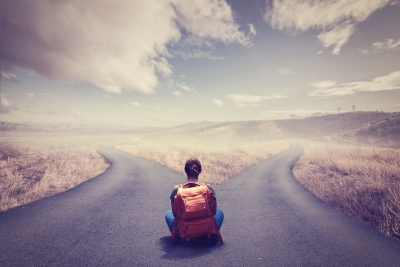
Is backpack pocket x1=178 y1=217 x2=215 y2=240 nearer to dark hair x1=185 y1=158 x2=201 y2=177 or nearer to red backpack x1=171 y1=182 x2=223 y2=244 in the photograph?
red backpack x1=171 y1=182 x2=223 y2=244

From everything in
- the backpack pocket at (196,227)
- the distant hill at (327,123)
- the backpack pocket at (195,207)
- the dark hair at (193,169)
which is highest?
the distant hill at (327,123)

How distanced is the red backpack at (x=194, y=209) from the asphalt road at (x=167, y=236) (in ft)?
1.99

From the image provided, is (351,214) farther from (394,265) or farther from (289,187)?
(289,187)

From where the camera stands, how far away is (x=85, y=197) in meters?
7.10

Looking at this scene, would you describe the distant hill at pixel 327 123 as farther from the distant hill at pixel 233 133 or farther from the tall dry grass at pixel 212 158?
the tall dry grass at pixel 212 158

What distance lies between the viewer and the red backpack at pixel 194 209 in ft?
10.3

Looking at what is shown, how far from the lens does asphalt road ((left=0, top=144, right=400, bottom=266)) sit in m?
3.45

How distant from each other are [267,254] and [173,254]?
190 centimetres

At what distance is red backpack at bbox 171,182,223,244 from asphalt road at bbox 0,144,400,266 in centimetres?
61

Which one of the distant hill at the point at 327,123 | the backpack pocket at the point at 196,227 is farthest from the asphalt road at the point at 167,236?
the distant hill at the point at 327,123

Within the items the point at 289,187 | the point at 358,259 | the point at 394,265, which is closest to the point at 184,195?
the point at 358,259

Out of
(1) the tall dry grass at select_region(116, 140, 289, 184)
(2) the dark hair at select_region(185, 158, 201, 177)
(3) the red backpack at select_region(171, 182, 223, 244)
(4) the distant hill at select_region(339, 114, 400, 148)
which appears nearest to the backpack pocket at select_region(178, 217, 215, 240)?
(3) the red backpack at select_region(171, 182, 223, 244)

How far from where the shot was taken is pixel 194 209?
3143 millimetres

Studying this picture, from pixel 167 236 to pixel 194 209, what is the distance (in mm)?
1757
